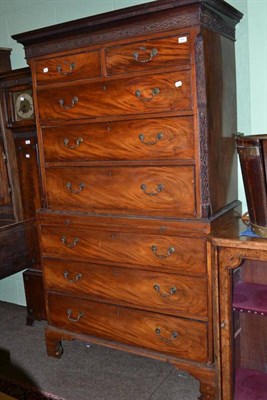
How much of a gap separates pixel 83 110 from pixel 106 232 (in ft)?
2.29

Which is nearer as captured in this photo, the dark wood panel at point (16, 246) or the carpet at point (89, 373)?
the carpet at point (89, 373)

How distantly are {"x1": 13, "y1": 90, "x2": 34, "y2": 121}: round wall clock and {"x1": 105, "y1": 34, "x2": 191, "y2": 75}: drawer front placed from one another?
100 cm

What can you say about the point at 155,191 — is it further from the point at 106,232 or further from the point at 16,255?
the point at 16,255

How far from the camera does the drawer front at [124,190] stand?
2.08 meters

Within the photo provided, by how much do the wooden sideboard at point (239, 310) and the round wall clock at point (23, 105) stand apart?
170 cm

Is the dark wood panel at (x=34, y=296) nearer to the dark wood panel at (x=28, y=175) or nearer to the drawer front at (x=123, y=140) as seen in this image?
the dark wood panel at (x=28, y=175)

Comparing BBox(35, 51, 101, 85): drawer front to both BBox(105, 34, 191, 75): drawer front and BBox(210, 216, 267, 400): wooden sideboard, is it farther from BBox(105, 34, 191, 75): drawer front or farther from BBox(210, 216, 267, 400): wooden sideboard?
BBox(210, 216, 267, 400): wooden sideboard

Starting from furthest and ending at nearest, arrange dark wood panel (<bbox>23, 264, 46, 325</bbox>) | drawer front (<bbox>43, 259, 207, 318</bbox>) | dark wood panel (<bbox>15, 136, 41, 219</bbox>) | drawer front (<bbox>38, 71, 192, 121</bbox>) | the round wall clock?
dark wood panel (<bbox>23, 264, 46, 325</bbox>), dark wood panel (<bbox>15, 136, 41, 219</bbox>), the round wall clock, drawer front (<bbox>43, 259, 207, 318</bbox>), drawer front (<bbox>38, 71, 192, 121</bbox>)

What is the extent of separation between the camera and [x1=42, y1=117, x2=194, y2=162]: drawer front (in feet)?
6.68

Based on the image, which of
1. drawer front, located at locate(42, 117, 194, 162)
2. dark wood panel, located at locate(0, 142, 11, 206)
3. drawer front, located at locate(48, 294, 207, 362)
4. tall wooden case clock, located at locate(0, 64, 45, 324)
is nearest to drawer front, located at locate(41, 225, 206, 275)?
drawer front, located at locate(48, 294, 207, 362)

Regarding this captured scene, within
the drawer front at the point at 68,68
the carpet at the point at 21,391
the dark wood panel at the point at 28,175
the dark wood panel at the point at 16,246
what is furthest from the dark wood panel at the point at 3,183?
the carpet at the point at 21,391

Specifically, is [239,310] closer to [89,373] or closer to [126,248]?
[126,248]

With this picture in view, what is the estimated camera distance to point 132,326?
7.74ft

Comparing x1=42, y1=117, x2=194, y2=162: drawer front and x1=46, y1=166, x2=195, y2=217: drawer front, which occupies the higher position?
x1=42, y1=117, x2=194, y2=162: drawer front
